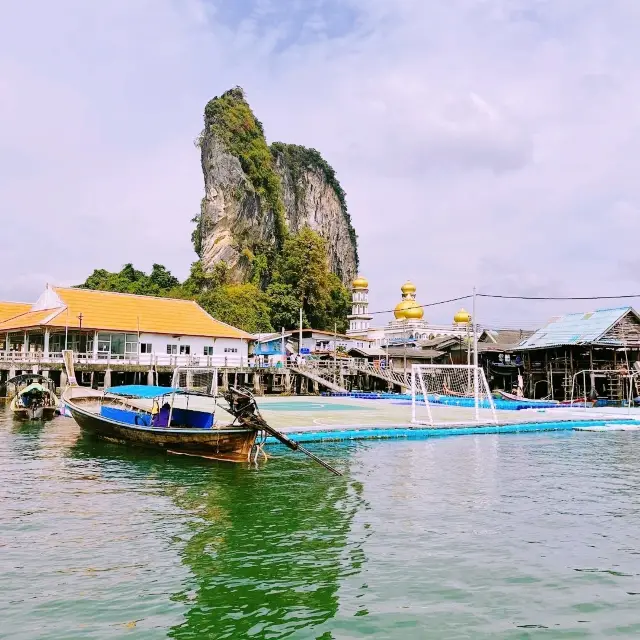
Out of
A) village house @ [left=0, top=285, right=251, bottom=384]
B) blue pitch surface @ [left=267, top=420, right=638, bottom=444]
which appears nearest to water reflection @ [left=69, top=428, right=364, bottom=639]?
blue pitch surface @ [left=267, top=420, right=638, bottom=444]

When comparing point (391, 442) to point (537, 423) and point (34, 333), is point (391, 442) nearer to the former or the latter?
point (537, 423)

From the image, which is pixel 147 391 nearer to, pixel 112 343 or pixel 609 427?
pixel 609 427

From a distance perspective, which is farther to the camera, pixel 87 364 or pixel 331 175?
pixel 331 175

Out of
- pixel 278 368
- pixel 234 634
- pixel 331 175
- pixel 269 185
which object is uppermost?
pixel 331 175

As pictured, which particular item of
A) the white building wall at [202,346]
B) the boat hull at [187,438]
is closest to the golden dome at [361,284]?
the white building wall at [202,346]

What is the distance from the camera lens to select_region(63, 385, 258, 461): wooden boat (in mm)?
15492

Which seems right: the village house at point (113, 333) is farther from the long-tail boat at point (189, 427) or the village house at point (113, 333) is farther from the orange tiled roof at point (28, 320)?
the long-tail boat at point (189, 427)

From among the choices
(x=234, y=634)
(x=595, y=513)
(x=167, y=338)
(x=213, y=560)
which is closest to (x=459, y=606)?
(x=234, y=634)

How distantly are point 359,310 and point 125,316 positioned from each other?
45.2 metres

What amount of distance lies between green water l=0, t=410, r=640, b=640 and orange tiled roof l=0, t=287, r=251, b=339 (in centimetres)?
2485

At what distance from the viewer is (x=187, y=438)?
1619 cm

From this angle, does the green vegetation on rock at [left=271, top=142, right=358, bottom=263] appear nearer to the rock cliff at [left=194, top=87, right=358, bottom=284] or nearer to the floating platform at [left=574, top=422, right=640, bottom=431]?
the rock cliff at [left=194, top=87, right=358, bottom=284]

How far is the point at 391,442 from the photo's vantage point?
2033cm

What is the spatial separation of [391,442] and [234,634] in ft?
47.6
